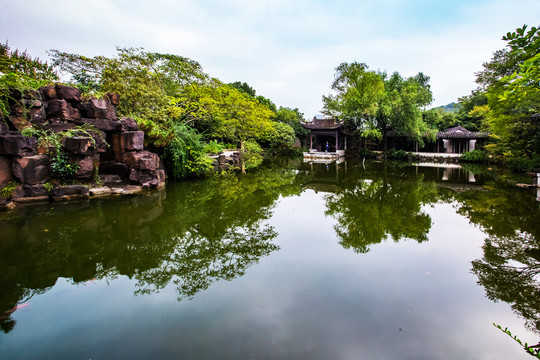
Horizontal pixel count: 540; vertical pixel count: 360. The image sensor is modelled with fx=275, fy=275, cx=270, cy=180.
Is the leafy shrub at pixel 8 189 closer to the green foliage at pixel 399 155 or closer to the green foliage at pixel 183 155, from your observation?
the green foliage at pixel 183 155

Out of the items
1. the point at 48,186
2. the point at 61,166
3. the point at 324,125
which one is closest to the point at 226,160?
the point at 61,166

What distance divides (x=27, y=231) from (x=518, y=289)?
23.0 ft

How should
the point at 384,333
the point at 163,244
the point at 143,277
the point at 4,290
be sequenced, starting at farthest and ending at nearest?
the point at 163,244 < the point at 143,277 < the point at 4,290 < the point at 384,333

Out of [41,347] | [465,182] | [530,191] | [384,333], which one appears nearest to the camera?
[41,347]

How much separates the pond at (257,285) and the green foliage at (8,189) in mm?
562

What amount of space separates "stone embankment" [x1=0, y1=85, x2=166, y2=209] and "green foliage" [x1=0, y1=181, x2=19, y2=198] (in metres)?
0.02

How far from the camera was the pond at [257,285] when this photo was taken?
2258mm

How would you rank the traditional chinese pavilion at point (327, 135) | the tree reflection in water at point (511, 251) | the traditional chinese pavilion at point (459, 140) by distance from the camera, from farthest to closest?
the traditional chinese pavilion at point (327, 135), the traditional chinese pavilion at point (459, 140), the tree reflection in water at point (511, 251)

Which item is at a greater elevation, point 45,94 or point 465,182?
point 45,94

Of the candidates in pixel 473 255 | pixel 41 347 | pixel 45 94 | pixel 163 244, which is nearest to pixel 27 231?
pixel 163 244

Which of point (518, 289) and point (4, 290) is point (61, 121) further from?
point (518, 289)

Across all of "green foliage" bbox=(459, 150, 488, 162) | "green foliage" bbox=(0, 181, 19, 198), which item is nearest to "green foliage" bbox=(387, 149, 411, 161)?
"green foliage" bbox=(459, 150, 488, 162)

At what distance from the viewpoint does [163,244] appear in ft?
14.2

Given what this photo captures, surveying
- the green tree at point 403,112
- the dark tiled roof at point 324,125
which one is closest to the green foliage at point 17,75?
the dark tiled roof at point 324,125
